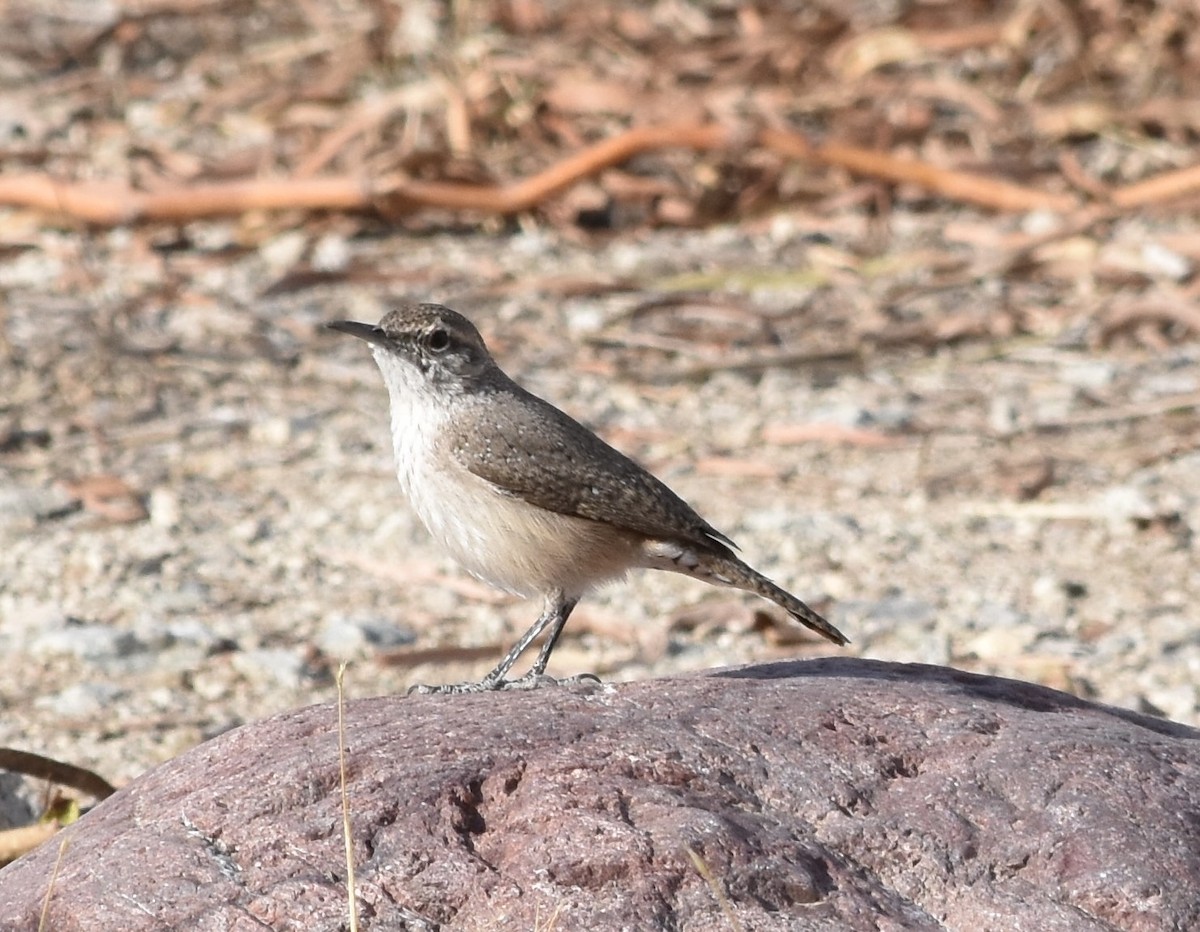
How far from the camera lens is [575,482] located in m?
5.59

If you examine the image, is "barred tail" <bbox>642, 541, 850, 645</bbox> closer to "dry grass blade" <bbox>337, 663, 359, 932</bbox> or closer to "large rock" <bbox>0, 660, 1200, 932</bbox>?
"large rock" <bbox>0, 660, 1200, 932</bbox>

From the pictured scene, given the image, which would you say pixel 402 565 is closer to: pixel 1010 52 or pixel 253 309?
pixel 253 309

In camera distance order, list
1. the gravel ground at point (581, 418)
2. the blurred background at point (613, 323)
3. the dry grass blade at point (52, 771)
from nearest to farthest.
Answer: the dry grass blade at point (52, 771) → the gravel ground at point (581, 418) → the blurred background at point (613, 323)

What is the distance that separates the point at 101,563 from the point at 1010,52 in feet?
28.0

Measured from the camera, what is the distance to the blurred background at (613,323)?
7969 millimetres

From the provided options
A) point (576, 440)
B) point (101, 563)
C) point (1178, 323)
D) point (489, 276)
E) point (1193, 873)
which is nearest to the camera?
point (1193, 873)

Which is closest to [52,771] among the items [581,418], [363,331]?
[363,331]

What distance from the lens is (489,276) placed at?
12.1m

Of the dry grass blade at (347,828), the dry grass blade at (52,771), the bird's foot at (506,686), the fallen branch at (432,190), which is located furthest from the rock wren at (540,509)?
the fallen branch at (432,190)

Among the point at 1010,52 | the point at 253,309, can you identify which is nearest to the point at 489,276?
the point at 253,309

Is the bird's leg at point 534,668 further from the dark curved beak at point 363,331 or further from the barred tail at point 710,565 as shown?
the dark curved beak at point 363,331

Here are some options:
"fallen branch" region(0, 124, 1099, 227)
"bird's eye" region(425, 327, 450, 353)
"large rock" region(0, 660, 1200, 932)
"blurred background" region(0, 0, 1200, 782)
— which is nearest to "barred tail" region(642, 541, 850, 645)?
"bird's eye" region(425, 327, 450, 353)

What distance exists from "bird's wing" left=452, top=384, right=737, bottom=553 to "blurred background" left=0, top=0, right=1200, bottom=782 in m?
1.95

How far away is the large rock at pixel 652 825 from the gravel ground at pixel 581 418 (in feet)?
9.34
